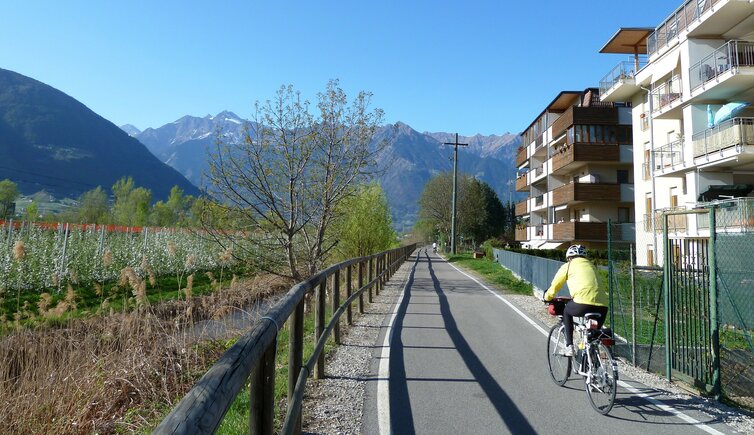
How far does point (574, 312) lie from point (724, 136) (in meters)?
20.6

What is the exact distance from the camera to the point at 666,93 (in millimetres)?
26875

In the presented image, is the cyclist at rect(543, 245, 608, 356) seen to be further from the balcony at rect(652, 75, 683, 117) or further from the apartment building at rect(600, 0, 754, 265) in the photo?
the balcony at rect(652, 75, 683, 117)

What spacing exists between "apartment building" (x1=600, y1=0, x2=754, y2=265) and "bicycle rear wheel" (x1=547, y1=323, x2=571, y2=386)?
46.4 ft

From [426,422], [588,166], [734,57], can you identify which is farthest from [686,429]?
[588,166]

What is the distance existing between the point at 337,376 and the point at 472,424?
2.06m

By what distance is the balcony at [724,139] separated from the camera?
21.3 m

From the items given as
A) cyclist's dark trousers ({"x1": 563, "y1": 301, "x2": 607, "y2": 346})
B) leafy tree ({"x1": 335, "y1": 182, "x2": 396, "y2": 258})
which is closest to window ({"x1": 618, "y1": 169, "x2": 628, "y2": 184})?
leafy tree ({"x1": 335, "y1": 182, "x2": 396, "y2": 258})

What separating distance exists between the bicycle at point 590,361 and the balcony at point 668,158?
71.1ft

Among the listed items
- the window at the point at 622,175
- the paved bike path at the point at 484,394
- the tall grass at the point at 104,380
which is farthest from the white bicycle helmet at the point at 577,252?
the window at the point at 622,175

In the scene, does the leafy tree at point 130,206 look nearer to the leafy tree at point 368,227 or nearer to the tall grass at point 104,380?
the leafy tree at point 368,227

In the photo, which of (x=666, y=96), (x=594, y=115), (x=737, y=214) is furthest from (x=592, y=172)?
(x=737, y=214)

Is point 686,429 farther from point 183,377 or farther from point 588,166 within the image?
point 588,166

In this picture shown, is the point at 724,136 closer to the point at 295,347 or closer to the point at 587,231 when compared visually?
the point at 587,231

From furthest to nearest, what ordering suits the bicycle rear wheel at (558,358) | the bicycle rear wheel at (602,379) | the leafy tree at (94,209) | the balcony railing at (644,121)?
1. the leafy tree at (94,209)
2. the balcony railing at (644,121)
3. the bicycle rear wheel at (558,358)
4. the bicycle rear wheel at (602,379)
